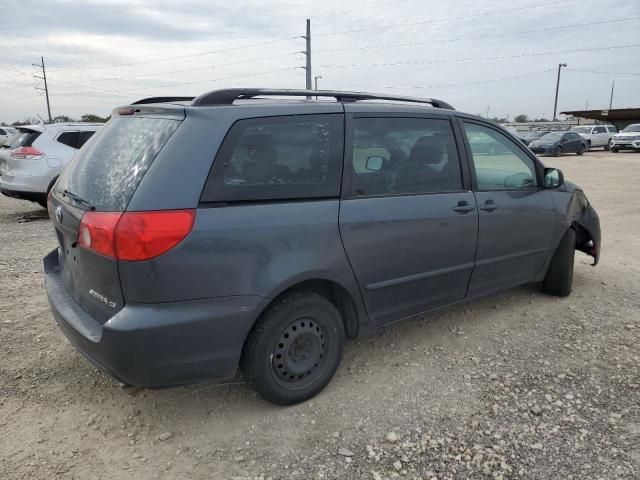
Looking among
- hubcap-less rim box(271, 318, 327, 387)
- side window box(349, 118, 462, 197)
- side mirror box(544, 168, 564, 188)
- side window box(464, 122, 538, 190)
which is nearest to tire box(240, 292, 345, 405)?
hubcap-less rim box(271, 318, 327, 387)

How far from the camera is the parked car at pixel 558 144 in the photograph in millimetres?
25556

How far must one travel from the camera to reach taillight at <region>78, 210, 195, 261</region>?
7.34ft

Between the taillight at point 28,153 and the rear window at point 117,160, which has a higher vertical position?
the rear window at point 117,160

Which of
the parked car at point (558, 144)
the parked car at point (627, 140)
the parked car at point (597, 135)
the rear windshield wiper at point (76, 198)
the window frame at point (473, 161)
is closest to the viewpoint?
the rear windshield wiper at point (76, 198)

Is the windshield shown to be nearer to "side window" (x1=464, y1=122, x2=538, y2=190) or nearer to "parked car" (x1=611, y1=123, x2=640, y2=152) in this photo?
"parked car" (x1=611, y1=123, x2=640, y2=152)

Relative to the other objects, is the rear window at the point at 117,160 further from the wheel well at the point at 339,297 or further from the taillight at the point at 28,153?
the taillight at the point at 28,153

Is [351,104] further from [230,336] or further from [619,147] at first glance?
[619,147]

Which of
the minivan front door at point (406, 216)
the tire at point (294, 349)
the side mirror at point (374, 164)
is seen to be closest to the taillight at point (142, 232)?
the tire at point (294, 349)

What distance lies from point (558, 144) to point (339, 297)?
26490mm

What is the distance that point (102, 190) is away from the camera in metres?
2.50

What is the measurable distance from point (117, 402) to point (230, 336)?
3.20ft

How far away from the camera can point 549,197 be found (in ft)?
13.6

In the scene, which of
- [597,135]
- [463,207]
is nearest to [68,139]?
[463,207]

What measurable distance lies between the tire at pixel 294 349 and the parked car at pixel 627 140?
30.1 meters
